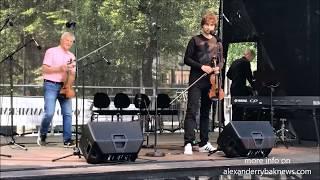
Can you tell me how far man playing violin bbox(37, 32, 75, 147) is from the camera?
7617 mm

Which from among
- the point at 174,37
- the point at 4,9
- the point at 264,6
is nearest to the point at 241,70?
the point at 264,6

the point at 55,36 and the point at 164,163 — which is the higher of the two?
the point at 55,36

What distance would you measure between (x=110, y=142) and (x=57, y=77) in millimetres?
2068

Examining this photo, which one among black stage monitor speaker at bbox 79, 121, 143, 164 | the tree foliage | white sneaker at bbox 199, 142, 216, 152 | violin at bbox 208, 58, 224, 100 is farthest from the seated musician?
black stage monitor speaker at bbox 79, 121, 143, 164

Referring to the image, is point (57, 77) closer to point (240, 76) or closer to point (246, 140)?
point (246, 140)

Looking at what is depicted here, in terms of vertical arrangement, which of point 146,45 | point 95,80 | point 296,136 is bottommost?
point 296,136

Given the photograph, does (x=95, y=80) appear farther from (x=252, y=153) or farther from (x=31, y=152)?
(x=252, y=153)

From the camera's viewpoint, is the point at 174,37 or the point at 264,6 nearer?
the point at 264,6

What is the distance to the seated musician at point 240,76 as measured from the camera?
9.42 metres

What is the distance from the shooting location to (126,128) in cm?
620

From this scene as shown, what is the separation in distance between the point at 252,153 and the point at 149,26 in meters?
4.75

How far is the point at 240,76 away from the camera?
9469 mm

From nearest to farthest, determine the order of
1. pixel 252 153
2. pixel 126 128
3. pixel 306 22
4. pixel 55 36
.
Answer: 1. pixel 126 128
2. pixel 252 153
3. pixel 306 22
4. pixel 55 36

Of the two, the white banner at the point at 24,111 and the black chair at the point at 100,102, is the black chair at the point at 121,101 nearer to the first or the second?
the black chair at the point at 100,102
